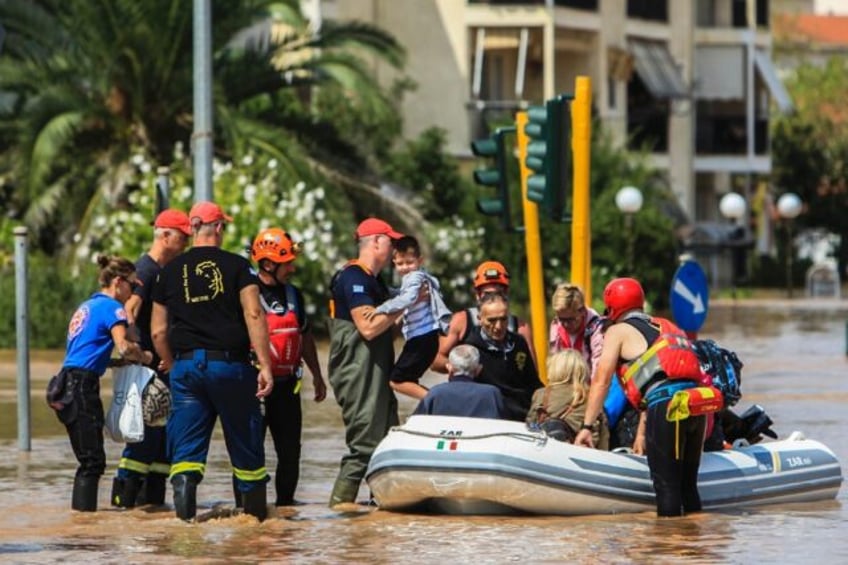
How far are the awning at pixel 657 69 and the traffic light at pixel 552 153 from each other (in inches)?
1784

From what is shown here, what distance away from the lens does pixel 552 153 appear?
63.8 ft

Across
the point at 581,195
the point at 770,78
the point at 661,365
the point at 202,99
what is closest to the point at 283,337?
the point at 661,365

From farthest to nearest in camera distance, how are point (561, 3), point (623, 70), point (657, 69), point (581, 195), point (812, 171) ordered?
1. point (812, 171)
2. point (657, 69)
3. point (623, 70)
4. point (561, 3)
5. point (581, 195)

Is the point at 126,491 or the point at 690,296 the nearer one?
the point at 126,491

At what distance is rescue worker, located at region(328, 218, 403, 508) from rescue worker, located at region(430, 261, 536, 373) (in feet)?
1.33

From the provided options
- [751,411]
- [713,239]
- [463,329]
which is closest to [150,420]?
Result: [463,329]

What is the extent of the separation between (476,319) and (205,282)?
1.90m

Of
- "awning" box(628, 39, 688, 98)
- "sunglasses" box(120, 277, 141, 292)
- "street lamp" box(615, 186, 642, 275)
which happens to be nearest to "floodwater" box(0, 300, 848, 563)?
"sunglasses" box(120, 277, 141, 292)

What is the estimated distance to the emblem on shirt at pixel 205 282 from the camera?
13602mm

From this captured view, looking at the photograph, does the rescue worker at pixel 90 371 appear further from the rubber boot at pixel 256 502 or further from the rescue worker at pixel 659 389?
the rescue worker at pixel 659 389

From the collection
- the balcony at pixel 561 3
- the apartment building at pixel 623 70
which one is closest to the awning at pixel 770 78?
the apartment building at pixel 623 70

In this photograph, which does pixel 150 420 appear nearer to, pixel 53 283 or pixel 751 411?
pixel 751 411

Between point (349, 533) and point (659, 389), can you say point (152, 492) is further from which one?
point (659, 389)

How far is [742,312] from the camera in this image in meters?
53.5
